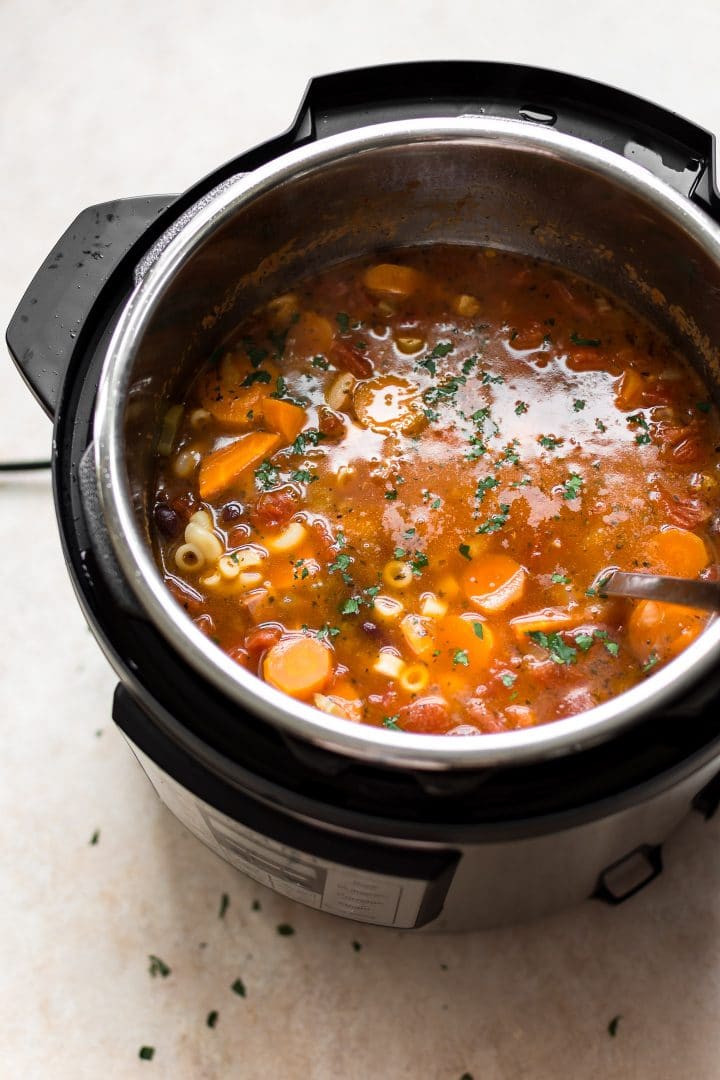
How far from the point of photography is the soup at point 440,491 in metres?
1.88

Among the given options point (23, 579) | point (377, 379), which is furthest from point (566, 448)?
point (23, 579)

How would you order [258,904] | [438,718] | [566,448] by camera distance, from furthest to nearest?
1. [258,904]
2. [566,448]
3. [438,718]

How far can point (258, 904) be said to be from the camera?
88.9 inches

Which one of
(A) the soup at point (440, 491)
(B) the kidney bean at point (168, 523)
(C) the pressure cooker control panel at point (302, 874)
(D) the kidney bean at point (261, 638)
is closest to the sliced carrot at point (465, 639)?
(A) the soup at point (440, 491)

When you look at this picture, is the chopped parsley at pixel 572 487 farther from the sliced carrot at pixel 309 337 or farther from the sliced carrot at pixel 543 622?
the sliced carrot at pixel 309 337

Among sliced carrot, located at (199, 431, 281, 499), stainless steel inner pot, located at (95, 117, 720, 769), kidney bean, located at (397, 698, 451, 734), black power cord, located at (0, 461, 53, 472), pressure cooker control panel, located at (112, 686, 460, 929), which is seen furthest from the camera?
black power cord, located at (0, 461, 53, 472)

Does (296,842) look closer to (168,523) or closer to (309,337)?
(168,523)

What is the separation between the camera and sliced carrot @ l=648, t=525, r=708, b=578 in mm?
1958

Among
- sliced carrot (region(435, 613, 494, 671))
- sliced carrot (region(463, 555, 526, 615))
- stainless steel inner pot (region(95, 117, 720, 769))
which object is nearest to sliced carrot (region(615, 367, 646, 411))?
stainless steel inner pot (region(95, 117, 720, 769))

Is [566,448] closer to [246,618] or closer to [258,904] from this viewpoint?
[246,618]

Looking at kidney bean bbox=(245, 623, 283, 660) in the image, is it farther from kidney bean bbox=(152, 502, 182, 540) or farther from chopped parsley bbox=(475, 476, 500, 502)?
chopped parsley bbox=(475, 476, 500, 502)

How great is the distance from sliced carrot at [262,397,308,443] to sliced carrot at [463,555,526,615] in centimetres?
→ 42

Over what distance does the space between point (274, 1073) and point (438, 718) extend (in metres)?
0.85

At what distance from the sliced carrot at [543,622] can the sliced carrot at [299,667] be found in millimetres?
327
